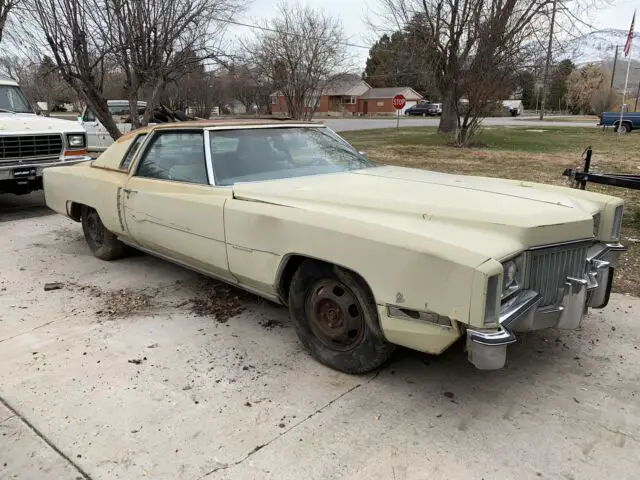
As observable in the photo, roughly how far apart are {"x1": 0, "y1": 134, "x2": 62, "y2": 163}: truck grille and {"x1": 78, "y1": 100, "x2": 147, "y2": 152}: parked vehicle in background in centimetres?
585

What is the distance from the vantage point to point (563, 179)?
10367 mm

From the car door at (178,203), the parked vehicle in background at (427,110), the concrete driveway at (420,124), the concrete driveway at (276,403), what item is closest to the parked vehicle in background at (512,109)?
the parked vehicle in background at (427,110)

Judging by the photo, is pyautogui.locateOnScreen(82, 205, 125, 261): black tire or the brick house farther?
the brick house

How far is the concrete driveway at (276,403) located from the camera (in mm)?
2443

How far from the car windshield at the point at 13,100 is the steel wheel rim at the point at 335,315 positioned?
24.7 feet

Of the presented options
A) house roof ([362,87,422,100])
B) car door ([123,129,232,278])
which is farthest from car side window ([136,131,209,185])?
house roof ([362,87,422,100])

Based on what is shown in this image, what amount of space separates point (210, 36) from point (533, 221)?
1023 cm

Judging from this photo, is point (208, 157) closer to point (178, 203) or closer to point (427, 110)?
point (178, 203)

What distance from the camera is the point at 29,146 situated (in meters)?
7.55

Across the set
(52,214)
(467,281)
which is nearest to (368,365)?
(467,281)

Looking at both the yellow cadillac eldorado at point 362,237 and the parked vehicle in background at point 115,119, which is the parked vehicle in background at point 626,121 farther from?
the yellow cadillac eldorado at point 362,237

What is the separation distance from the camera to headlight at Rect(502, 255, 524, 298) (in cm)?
257

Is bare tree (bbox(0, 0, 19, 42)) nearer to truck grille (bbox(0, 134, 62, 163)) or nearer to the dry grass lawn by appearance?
truck grille (bbox(0, 134, 62, 163))

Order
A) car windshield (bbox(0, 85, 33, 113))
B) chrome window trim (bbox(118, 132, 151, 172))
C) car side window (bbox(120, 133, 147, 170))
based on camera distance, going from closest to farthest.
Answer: chrome window trim (bbox(118, 132, 151, 172)) → car side window (bbox(120, 133, 147, 170)) → car windshield (bbox(0, 85, 33, 113))
